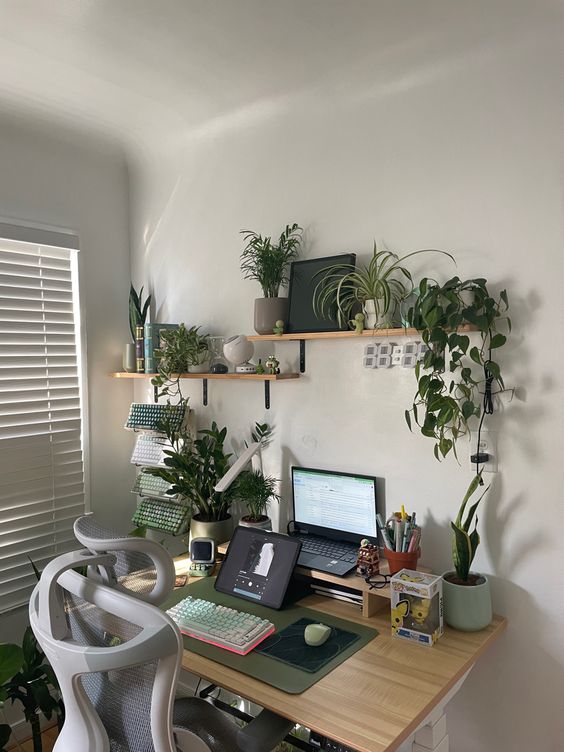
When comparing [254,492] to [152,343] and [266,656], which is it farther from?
[152,343]

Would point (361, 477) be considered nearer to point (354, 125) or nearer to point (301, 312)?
point (301, 312)

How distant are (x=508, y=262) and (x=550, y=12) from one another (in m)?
0.72

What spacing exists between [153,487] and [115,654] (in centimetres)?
149

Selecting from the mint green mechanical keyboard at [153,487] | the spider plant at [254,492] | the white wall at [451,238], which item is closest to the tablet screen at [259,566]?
the spider plant at [254,492]

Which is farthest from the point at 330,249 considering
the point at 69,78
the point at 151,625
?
the point at 151,625

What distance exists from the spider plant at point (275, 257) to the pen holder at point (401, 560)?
1.08 metres

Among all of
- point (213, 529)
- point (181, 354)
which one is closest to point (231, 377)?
point (181, 354)

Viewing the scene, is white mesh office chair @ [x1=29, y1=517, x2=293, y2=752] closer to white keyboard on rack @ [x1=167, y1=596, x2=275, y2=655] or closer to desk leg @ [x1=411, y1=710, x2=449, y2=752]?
white keyboard on rack @ [x1=167, y1=596, x2=275, y2=655]

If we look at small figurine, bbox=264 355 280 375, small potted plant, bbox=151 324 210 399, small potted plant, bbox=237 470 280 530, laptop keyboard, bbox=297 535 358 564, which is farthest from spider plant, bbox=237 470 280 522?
small potted plant, bbox=151 324 210 399

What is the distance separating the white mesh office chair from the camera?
1155mm

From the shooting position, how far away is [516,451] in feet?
5.94

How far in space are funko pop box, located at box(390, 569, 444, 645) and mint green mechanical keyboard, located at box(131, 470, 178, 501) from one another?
43.8 inches

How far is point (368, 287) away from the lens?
197 centimetres

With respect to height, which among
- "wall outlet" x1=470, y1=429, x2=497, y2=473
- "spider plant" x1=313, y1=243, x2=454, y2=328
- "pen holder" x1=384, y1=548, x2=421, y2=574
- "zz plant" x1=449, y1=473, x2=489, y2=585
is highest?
"spider plant" x1=313, y1=243, x2=454, y2=328
